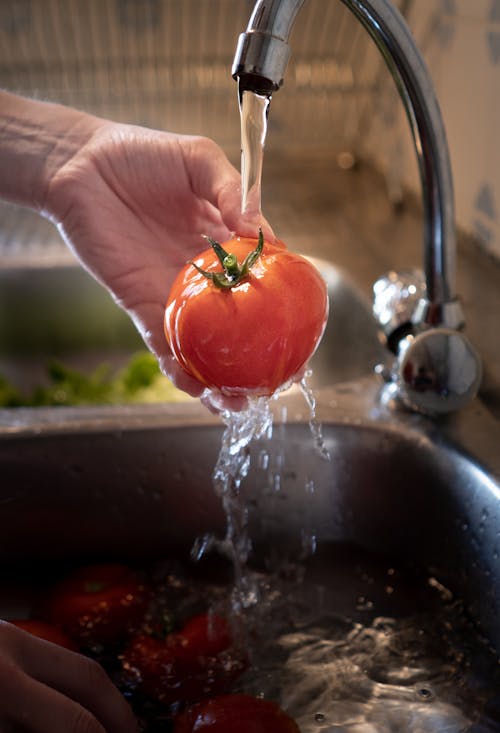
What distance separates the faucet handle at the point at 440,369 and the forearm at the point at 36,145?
40 centimetres

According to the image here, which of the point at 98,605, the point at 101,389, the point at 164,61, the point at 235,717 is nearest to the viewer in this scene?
the point at 235,717

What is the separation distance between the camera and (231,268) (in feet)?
2.03

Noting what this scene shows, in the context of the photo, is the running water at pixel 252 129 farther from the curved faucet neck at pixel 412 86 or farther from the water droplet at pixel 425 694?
the water droplet at pixel 425 694

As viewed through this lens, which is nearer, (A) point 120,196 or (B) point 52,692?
(B) point 52,692

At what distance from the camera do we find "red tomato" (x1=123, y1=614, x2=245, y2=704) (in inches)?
→ 29.3

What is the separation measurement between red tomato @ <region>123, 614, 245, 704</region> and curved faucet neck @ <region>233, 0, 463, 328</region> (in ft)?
1.21

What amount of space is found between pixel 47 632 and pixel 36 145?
1.59 feet

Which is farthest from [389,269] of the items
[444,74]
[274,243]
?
[274,243]

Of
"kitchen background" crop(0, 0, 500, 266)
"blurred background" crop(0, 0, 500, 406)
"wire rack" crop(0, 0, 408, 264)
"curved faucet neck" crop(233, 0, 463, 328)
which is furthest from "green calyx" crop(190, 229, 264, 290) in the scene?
"wire rack" crop(0, 0, 408, 264)

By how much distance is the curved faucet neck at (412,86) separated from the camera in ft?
1.96

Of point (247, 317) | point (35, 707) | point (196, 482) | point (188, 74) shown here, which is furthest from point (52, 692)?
point (188, 74)

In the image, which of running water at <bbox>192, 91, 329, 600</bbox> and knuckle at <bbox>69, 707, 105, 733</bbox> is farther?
running water at <bbox>192, 91, 329, 600</bbox>

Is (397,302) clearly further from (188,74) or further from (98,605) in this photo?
(188,74)

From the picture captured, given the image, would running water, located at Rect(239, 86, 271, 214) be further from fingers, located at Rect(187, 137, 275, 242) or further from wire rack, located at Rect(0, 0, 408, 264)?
wire rack, located at Rect(0, 0, 408, 264)
